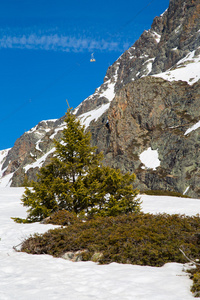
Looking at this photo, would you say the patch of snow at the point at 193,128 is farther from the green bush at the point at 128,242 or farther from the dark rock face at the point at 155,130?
the green bush at the point at 128,242

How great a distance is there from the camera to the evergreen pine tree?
1377 centimetres

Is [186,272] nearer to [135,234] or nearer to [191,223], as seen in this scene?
[135,234]

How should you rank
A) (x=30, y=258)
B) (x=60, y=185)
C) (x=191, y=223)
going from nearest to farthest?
(x=30, y=258) < (x=191, y=223) < (x=60, y=185)

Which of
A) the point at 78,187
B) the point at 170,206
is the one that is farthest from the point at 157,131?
the point at 78,187

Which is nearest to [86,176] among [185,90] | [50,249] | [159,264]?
[50,249]

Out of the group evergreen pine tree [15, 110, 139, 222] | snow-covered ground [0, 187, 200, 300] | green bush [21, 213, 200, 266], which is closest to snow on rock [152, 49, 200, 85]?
evergreen pine tree [15, 110, 139, 222]

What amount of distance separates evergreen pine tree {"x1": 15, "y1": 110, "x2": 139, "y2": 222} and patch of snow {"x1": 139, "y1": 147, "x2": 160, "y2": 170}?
206 feet

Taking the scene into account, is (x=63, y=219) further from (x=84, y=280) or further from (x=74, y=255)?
(x=84, y=280)

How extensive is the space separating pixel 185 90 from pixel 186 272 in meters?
89.9

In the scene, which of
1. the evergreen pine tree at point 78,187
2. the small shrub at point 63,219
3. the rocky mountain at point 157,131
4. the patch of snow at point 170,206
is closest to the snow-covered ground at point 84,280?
the small shrub at point 63,219

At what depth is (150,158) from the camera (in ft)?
261

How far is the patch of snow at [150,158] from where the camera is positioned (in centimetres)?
7695

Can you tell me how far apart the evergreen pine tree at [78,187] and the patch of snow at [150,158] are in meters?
62.9

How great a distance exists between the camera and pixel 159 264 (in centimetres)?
655
